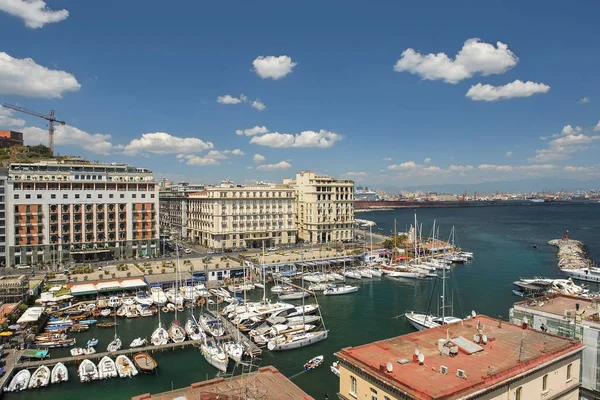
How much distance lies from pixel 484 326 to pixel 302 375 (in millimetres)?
13674

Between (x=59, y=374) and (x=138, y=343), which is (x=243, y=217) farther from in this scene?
(x=59, y=374)

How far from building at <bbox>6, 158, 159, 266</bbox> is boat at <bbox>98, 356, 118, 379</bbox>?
33.4 meters

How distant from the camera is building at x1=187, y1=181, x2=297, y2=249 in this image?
74.4 m

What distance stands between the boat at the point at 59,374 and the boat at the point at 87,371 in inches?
32.4

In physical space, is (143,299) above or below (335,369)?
above

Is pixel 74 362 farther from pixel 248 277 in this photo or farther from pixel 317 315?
pixel 248 277

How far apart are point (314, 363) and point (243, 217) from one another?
48.2 m

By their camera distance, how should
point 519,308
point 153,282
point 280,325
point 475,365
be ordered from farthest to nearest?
point 153,282
point 280,325
point 519,308
point 475,365

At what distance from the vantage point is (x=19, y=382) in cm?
2681

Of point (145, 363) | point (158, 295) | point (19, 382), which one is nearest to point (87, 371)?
point (145, 363)

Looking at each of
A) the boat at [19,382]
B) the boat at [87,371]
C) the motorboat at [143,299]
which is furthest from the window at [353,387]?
the motorboat at [143,299]

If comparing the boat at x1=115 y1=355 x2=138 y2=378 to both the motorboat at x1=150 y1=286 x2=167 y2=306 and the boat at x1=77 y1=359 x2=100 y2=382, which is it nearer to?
the boat at x1=77 y1=359 x2=100 y2=382

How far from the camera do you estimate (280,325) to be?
36750mm

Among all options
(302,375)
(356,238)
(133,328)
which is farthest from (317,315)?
(356,238)
